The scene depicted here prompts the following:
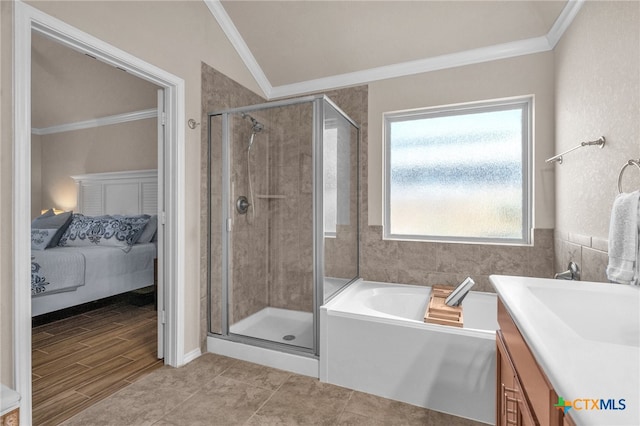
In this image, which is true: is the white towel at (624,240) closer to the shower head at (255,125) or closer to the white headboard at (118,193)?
the shower head at (255,125)

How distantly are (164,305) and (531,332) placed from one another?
88.8 inches

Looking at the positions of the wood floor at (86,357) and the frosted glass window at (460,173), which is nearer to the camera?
the wood floor at (86,357)

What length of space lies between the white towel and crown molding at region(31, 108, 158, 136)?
4.49 meters

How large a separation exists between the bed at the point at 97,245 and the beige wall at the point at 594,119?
398cm

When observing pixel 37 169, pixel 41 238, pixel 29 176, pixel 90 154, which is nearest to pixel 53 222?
pixel 41 238

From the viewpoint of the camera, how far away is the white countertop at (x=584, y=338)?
1.53 ft

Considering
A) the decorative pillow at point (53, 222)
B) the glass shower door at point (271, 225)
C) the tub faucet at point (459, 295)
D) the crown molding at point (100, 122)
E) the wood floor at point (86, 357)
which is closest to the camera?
the wood floor at point (86, 357)

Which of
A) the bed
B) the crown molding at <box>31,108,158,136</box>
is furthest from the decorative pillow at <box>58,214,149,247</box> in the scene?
the crown molding at <box>31,108,158,136</box>

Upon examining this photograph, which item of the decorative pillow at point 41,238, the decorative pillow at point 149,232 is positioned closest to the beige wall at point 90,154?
the decorative pillow at point 149,232

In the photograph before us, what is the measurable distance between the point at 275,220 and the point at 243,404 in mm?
1245

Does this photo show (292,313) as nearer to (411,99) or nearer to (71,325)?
(411,99)

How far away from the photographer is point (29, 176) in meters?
1.48

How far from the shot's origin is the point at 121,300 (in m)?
3.86

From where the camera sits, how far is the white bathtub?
1744 millimetres
